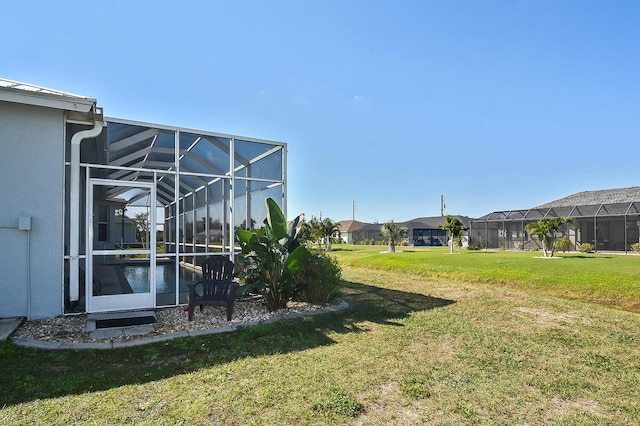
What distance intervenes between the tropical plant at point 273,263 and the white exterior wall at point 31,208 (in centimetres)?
327

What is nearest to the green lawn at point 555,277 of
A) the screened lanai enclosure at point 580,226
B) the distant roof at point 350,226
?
the screened lanai enclosure at point 580,226

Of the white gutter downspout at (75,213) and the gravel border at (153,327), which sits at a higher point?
the white gutter downspout at (75,213)

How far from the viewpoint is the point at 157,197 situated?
9.49 metres

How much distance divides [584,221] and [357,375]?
30883mm

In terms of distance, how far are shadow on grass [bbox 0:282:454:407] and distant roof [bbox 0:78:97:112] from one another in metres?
3.78

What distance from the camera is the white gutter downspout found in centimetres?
645

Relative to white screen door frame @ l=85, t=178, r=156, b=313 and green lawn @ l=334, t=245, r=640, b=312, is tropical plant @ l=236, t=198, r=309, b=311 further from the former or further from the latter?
green lawn @ l=334, t=245, r=640, b=312

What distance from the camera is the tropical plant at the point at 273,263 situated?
735cm

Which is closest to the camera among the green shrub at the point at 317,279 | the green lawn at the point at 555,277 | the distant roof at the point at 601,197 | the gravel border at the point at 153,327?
the gravel border at the point at 153,327

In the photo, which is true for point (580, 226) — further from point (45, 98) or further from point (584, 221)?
point (45, 98)

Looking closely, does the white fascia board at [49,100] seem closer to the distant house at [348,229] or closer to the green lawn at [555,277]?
the green lawn at [555,277]

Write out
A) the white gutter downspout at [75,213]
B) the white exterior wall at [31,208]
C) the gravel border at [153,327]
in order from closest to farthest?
the gravel border at [153,327], the white exterior wall at [31,208], the white gutter downspout at [75,213]

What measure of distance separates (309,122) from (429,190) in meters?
48.9

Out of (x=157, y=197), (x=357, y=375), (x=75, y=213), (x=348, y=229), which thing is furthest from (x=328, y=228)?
(x=348, y=229)
